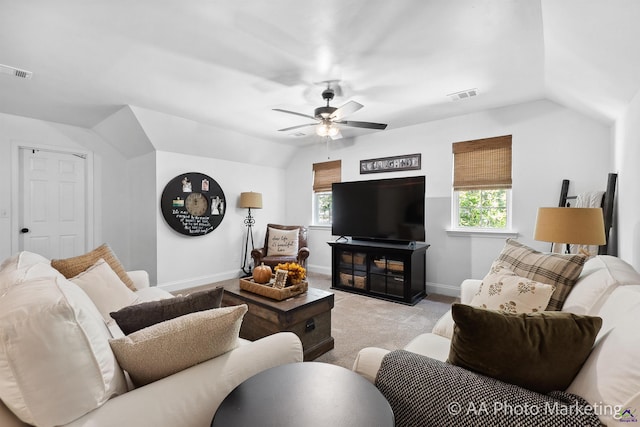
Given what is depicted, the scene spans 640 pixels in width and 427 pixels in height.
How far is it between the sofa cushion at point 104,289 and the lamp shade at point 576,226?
3.02 metres

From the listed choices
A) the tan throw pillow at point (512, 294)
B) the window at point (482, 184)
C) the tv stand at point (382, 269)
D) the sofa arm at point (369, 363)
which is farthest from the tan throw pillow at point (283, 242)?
the sofa arm at point (369, 363)

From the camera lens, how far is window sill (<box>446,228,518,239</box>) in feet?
12.0

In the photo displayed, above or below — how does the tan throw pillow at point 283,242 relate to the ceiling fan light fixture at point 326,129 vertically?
below

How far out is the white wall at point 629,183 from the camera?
2.01 metres

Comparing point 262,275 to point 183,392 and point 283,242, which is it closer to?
point 183,392

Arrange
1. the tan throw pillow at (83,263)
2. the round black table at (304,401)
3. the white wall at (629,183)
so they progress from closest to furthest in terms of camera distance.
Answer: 1. the round black table at (304,401)
2. the white wall at (629,183)
3. the tan throw pillow at (83,263)

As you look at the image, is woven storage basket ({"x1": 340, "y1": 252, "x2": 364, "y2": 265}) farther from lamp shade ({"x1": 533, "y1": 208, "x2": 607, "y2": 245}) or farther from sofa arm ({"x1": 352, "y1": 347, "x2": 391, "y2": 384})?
sofa arm ({"x1": 352, "y1": 347, "x2": 391, "y2": 384})

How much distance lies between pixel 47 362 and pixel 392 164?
174 inches

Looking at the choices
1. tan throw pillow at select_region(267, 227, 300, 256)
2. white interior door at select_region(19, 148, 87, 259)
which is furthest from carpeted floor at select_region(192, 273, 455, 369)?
white interior door at select_region(19, 148, 87, 259)

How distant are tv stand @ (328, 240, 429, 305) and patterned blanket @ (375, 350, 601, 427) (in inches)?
112

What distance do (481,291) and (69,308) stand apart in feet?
6.20

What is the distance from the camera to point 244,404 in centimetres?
92

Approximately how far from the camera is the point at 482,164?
3.88 m

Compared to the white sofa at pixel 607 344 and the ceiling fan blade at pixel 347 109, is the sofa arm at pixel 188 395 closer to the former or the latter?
the white sofa at pixel 607 344
